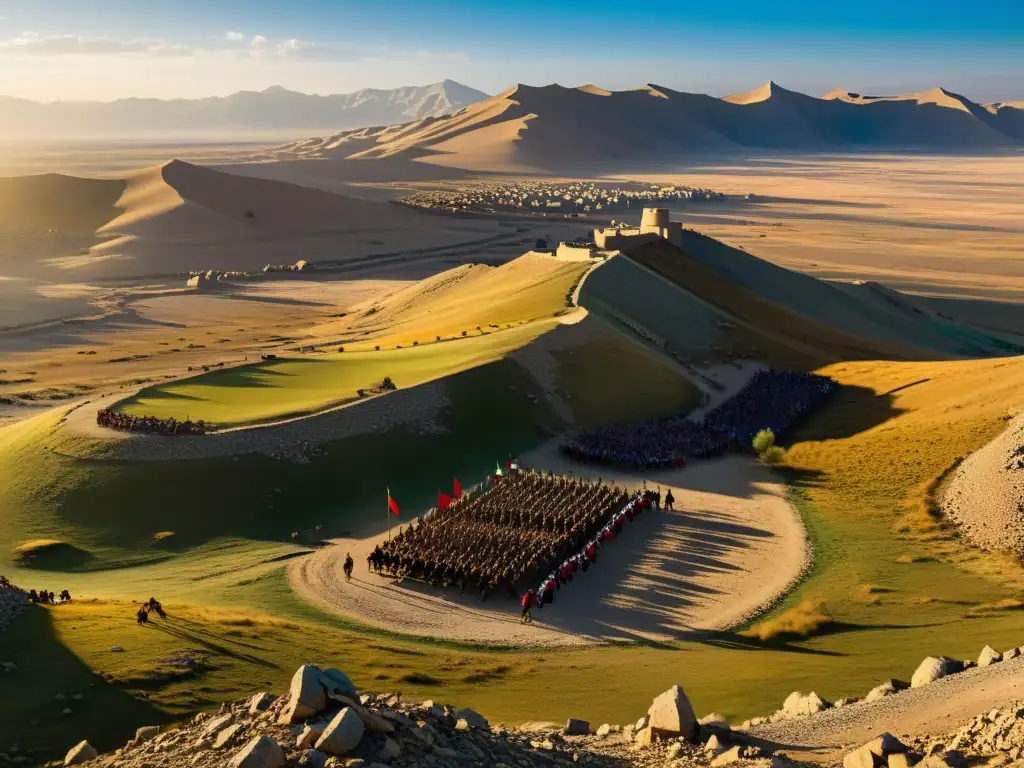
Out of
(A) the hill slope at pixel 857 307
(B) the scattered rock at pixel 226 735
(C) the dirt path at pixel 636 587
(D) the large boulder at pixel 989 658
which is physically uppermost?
(A) the hill slope at pixel 857 307

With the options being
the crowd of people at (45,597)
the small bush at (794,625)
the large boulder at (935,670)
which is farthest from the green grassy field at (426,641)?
the large boulder at (935,670)

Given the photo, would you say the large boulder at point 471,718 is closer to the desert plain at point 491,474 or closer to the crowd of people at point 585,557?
the desert plain at point 491,474

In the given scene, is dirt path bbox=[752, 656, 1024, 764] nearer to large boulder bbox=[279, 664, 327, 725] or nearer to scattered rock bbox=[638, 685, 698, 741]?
scattered rock bbox=[638, 685, 698, 741]

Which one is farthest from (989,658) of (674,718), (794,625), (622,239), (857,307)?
(857,307)

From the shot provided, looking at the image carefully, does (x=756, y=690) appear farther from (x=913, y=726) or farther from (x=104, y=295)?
(x=104, y=295)

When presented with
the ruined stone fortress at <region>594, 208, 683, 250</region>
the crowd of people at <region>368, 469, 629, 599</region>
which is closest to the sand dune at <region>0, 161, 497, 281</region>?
the ruined stone fortress at <region>594, 208, 683, 250</region>

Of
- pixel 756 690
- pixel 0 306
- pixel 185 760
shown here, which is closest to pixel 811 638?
pixel 756 690
